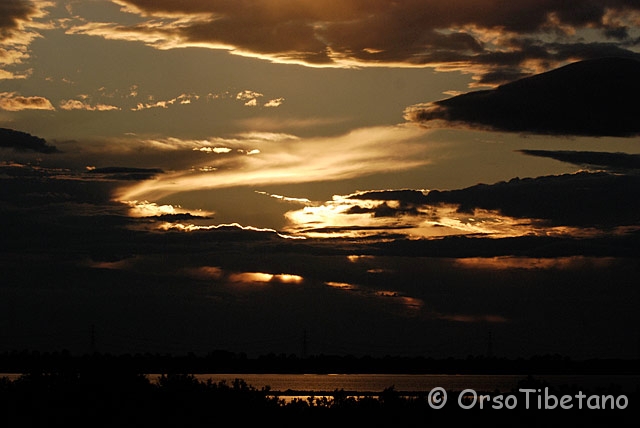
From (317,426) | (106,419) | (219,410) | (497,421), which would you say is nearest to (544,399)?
(497,421)

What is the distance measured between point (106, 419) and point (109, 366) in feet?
30.4

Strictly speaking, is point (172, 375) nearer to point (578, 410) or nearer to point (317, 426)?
point (317, 426)

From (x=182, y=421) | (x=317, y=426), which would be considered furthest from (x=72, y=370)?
(x=317, y=426)

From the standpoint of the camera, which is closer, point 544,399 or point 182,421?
point 182,421

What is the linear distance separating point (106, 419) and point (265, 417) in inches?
380

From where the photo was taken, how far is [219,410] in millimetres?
58719

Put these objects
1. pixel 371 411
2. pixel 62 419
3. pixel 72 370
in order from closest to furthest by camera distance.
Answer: pixel 62 419, pixel 371 411, pixel 72 370

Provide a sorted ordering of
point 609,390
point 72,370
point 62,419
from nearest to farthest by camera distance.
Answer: point 62,419
point 72,370
point 609,390

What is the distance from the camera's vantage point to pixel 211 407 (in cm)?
5906

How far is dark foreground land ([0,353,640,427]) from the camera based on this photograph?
57969mm

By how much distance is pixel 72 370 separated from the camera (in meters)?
66.5

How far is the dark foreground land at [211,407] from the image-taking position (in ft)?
190

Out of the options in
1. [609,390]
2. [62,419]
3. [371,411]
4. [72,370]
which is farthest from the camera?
[609,390]

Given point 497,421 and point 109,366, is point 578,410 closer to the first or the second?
point 497,421
